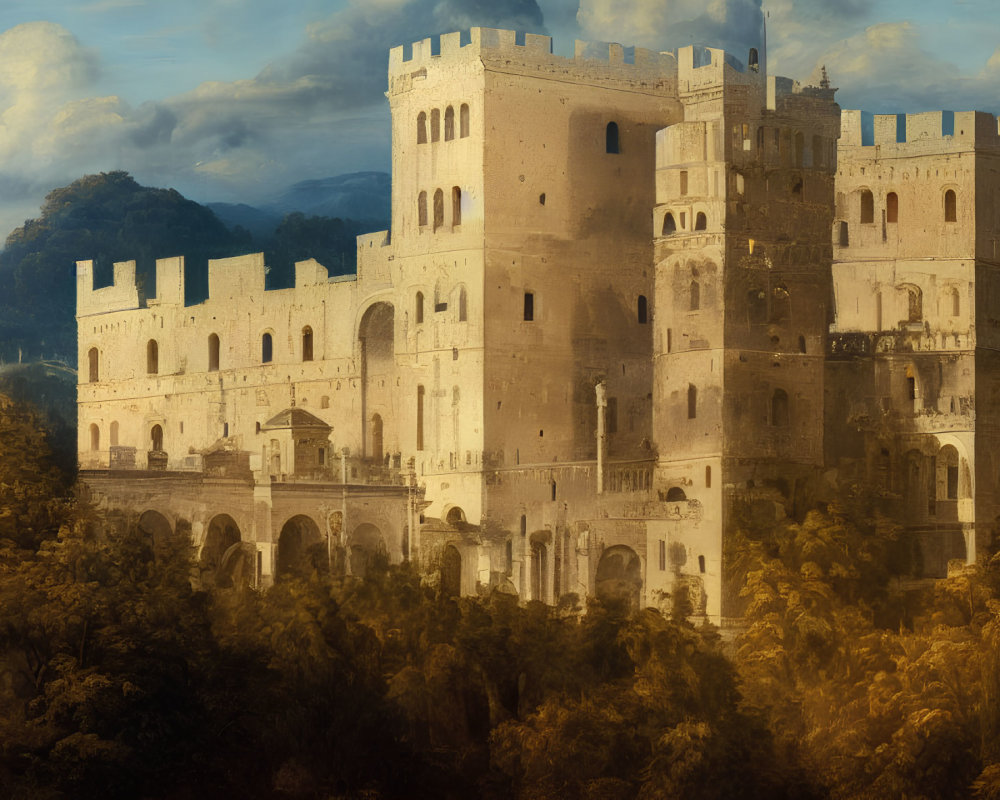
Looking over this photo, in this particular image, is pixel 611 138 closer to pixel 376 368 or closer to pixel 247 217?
pixel 376 368

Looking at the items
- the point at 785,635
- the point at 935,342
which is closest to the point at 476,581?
the point at 785,635

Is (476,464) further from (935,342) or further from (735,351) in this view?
(935,342)

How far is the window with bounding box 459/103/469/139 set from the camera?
7162 centimetres

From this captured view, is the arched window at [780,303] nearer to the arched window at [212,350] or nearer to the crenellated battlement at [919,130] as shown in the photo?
the crenellated battlement at [919,130]

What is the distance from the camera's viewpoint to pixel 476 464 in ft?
231

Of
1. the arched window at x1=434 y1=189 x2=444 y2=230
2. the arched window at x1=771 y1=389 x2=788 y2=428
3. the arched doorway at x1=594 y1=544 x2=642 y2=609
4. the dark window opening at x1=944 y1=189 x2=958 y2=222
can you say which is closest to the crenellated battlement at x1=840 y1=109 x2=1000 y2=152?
the dark window opening at x1=944 y1=189 x2=958 y2=222

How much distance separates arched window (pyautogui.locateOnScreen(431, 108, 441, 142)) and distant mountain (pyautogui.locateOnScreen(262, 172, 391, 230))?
29517 mm

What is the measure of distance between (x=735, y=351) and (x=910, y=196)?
8.31 meters

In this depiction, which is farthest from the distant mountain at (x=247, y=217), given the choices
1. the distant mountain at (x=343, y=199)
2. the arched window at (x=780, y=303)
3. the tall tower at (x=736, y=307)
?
the arched window at (x=780, y=303)

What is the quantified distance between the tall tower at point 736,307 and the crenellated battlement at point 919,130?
11.7 feet

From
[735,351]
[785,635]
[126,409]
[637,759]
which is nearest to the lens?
[637,759]

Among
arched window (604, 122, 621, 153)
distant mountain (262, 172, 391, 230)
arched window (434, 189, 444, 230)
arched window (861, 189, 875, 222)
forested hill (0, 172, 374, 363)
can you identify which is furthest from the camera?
distant mountain (262, 172, 391, 230)

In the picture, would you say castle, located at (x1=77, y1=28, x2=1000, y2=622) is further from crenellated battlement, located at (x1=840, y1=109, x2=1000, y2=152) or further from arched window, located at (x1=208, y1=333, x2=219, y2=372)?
arched window, located at (x1=208, y1=333, x2=219, y2=372)

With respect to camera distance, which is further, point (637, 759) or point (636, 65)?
point (636, 65)
